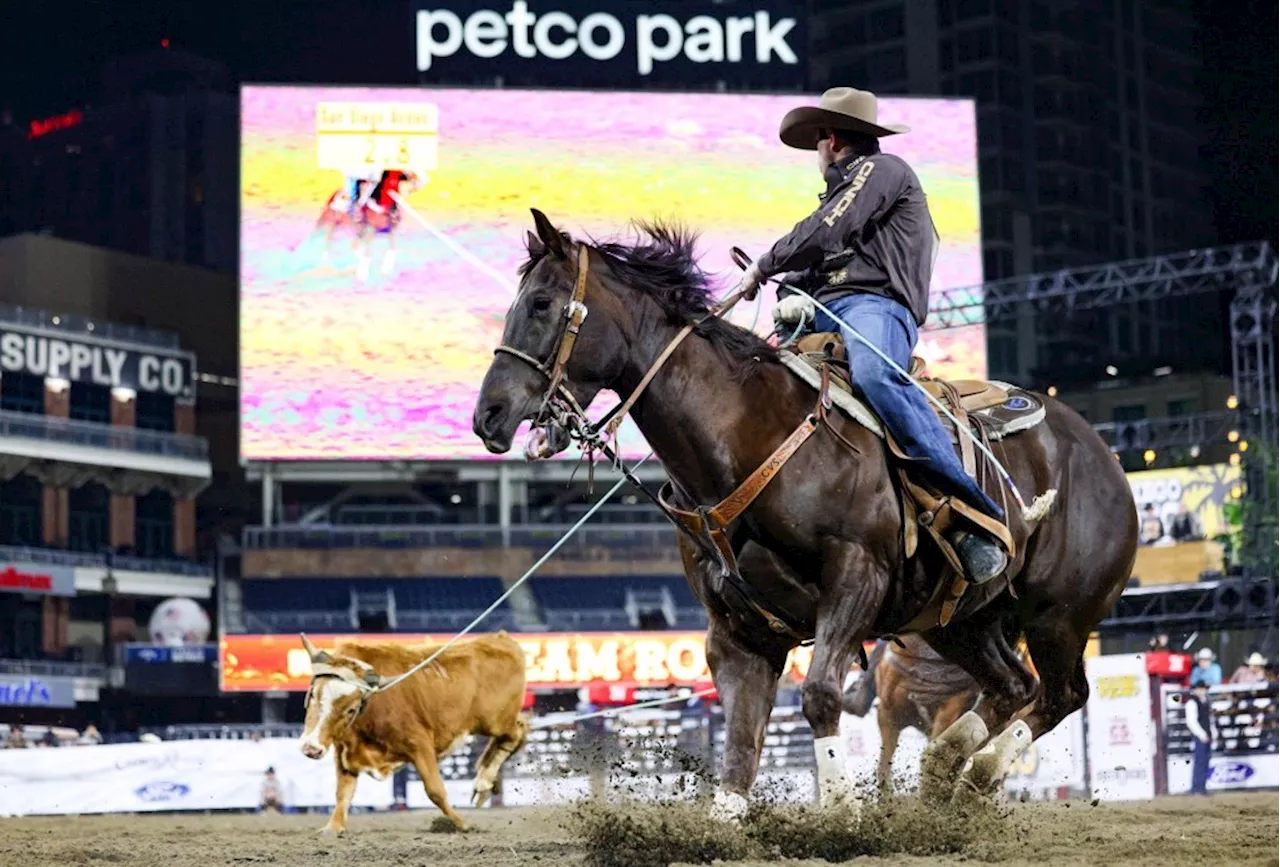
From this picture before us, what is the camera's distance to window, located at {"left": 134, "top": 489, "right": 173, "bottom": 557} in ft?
188

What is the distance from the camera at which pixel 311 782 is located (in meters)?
22.6

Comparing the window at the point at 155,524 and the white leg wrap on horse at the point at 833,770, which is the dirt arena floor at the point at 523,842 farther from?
the window at the point at 155,524

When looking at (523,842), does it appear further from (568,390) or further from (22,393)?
(22,393)

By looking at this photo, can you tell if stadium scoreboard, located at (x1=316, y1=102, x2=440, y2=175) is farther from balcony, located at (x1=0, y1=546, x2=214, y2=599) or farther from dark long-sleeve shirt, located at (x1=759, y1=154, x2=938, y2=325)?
dark long-sleeve shirt, located at (x1=759, y1=154, x2=938, y2=325)

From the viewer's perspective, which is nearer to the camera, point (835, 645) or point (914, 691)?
point (835, 645)

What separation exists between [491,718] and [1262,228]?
52.0 metres

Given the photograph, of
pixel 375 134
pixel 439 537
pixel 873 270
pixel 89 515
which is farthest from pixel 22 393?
pixel 873 270

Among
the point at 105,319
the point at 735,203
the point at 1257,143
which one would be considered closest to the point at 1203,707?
the point at 735,203

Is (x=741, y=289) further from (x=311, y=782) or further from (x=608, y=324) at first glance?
(x=311, y=782)

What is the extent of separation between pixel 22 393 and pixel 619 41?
65.4 ft

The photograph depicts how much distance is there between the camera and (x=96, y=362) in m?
56.1

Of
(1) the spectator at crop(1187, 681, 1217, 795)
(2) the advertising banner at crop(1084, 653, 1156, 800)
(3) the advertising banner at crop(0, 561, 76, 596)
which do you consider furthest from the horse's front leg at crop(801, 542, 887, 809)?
(3) the advertising banner at crop(0, 561, 76, 596)

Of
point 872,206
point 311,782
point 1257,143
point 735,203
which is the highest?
point 1257,143

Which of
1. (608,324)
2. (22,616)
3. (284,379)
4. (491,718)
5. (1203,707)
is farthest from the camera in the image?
(22,616)
